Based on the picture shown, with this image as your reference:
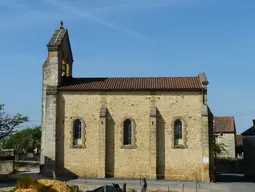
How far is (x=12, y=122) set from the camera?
27766 millimetres

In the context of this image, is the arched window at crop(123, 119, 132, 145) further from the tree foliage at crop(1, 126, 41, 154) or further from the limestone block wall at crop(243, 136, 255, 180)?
the tree foliage at crop(1, 126, 41, 154)

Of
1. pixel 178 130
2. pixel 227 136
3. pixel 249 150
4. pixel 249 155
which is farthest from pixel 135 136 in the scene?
pixel 227 136

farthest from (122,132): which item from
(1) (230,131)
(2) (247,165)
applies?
(1) (230,131)

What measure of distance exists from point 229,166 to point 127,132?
24.4 metres

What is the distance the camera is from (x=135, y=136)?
2892cm

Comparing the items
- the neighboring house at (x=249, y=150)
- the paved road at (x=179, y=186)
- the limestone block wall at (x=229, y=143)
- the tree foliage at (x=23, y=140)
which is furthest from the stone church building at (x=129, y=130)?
the tree foliage at (x=23, y=140)

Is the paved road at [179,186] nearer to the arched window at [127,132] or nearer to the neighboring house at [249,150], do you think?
the arched window at [127,132]

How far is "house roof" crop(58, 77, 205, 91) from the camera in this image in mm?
29094

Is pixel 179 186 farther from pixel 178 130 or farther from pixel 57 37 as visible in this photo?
pixel 57 37

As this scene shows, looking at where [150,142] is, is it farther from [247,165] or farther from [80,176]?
[247,165]

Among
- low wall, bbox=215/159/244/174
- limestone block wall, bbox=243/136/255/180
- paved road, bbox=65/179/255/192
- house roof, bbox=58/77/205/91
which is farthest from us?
low wall, bbox=215/159/244/174

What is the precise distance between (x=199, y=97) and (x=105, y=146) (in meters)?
8.34

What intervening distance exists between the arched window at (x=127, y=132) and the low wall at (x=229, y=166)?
22.9m

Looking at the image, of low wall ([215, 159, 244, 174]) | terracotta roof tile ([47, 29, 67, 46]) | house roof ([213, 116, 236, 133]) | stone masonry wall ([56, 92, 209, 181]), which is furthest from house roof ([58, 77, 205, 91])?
house roof ([213, 116, 236, 133])
